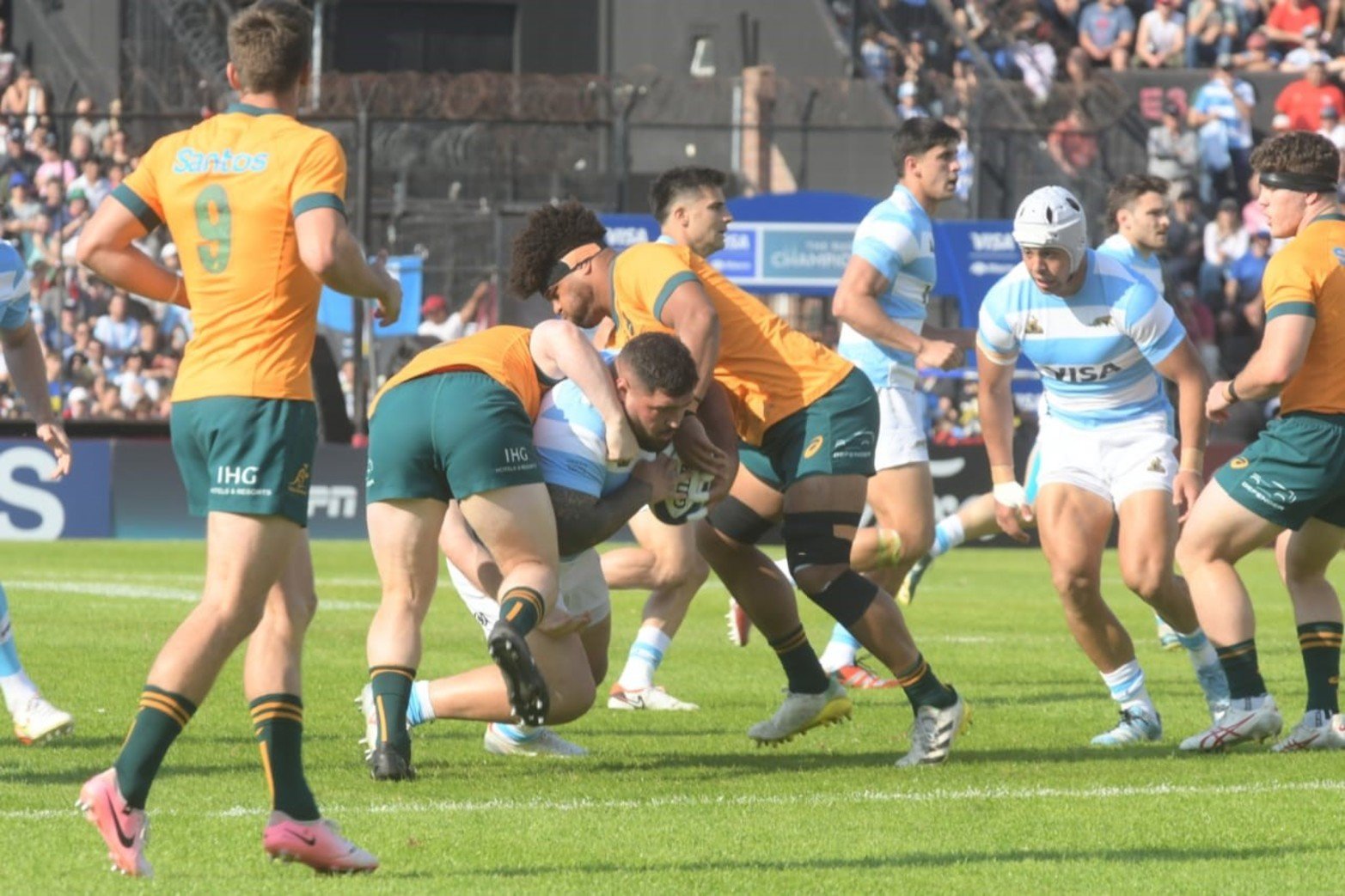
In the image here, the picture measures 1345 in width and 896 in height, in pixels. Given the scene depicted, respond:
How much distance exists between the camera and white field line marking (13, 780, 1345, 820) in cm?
693

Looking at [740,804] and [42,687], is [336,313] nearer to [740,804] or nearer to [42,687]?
[42,687]

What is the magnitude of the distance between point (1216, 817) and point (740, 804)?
56.9 inches

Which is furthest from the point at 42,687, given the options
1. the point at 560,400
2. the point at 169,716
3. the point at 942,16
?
the point at 942,16

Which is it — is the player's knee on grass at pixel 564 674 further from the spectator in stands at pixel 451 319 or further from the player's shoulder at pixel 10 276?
the spectator in stands at pixel 451 319

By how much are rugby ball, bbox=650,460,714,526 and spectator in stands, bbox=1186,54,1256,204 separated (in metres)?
20.8

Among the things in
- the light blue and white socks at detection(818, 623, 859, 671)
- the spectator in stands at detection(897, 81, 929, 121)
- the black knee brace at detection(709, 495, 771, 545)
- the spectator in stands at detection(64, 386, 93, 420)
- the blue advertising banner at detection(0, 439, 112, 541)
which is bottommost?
the blue advertising banner at detection(0, 439, 112, 541)

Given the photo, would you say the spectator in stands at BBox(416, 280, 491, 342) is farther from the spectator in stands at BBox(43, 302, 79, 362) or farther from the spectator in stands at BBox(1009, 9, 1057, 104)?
the spectator in stands at BBox(1009, 9, 1057, 104)

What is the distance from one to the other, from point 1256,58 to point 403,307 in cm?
1307

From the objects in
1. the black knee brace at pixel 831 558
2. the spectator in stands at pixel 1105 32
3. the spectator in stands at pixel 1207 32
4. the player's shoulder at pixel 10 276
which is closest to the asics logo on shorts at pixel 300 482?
the black knee brace at pixel 831 558

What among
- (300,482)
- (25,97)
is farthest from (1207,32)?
(300,482)

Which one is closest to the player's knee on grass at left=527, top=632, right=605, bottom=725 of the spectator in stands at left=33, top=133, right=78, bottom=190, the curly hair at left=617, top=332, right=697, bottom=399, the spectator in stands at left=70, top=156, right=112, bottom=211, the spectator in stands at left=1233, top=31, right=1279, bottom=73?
the curly hair at left=617, top=332, right=697, bottom=399

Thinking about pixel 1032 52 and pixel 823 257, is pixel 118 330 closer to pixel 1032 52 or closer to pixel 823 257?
pixel 823 257

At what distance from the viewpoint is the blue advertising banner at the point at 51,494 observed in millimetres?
20891

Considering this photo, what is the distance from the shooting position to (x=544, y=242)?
26.1 ft
